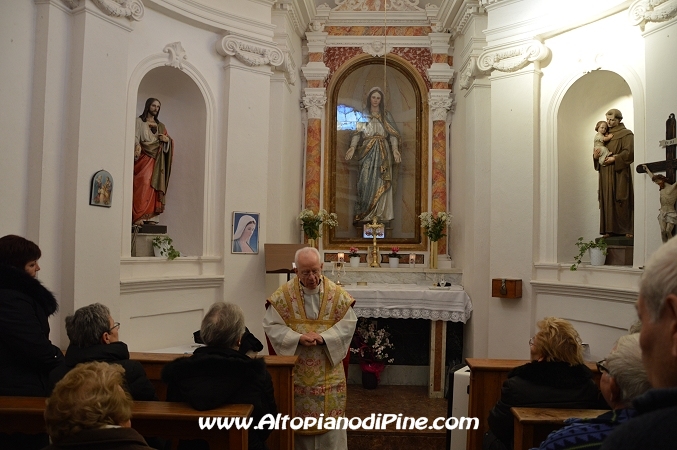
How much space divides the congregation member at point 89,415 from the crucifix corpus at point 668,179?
15.7ft

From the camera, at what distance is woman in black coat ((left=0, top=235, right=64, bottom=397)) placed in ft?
9.45

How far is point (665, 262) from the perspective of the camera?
100 cm

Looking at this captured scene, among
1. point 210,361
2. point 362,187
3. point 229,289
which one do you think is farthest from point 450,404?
point 362,187

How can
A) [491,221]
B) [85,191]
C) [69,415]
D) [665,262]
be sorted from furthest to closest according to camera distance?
1. [491,221]
2. [85,191]
3. [69,415]
4. [665,262]

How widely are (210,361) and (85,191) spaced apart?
3.17 m

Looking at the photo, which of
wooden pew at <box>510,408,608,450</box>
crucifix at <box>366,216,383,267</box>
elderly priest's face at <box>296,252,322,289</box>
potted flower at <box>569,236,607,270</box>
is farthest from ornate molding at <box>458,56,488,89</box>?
wooden pew at <box>510,408,608,450</box>

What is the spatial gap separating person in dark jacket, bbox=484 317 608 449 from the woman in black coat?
8.52 feet

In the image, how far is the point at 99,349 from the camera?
299cm

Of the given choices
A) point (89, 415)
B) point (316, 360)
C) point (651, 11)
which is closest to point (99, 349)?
point (89, 415)

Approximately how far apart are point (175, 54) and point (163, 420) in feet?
16.9

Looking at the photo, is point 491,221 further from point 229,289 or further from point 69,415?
point 69,415

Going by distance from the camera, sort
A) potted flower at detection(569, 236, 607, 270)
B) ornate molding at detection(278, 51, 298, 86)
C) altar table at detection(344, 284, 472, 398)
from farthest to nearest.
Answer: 1. ornate molding at detection(278, 51, 298, 86)
2. altar table at detection(344, 284, 472, 398)
3. potted flower at detection(569, 236, 607, 270)

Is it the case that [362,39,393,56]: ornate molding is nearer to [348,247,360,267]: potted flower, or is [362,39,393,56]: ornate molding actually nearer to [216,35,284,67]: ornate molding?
[216,35,284,67]: ornate molding

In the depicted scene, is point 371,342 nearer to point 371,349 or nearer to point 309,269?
point 371,349
